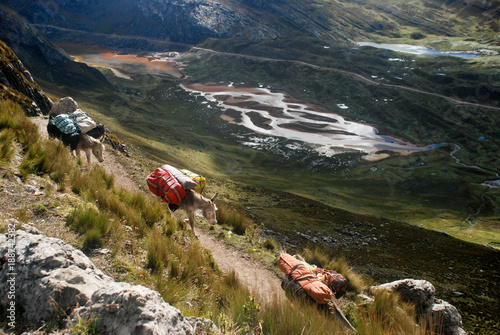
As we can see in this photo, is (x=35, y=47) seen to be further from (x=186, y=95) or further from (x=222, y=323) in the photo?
(x=222, y=323)

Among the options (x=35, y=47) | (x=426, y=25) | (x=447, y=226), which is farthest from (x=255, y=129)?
(x=426, y=25)

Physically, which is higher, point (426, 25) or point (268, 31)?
point (426, 25)

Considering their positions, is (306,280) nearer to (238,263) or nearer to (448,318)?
(238,263)

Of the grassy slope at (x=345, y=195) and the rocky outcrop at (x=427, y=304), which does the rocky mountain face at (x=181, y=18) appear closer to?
the grassy slope at (x=345, y=195)

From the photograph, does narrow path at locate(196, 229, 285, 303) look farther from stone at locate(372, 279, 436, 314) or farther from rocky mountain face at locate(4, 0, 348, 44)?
rocky mountain face at locate(4, 0, 348, 44)

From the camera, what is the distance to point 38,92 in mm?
15992

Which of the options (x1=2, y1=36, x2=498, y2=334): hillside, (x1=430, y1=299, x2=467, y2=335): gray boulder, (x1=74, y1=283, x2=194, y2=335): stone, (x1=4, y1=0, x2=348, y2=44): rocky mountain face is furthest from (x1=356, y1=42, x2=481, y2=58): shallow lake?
(x1=74, y1=283, x2=194, y2=335): stone

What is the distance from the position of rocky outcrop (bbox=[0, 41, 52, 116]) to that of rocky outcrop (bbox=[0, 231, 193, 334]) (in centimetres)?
1186

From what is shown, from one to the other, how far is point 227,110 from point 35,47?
37.4 meters

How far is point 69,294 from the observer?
2682 millimetres

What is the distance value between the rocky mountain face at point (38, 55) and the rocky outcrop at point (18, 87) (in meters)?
36.9

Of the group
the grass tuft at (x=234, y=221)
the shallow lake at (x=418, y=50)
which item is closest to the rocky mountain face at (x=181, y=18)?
the shallow lake at (x=418, y=50)

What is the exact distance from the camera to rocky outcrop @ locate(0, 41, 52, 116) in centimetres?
1259

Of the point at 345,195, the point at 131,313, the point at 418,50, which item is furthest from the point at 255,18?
the point at 131,313
